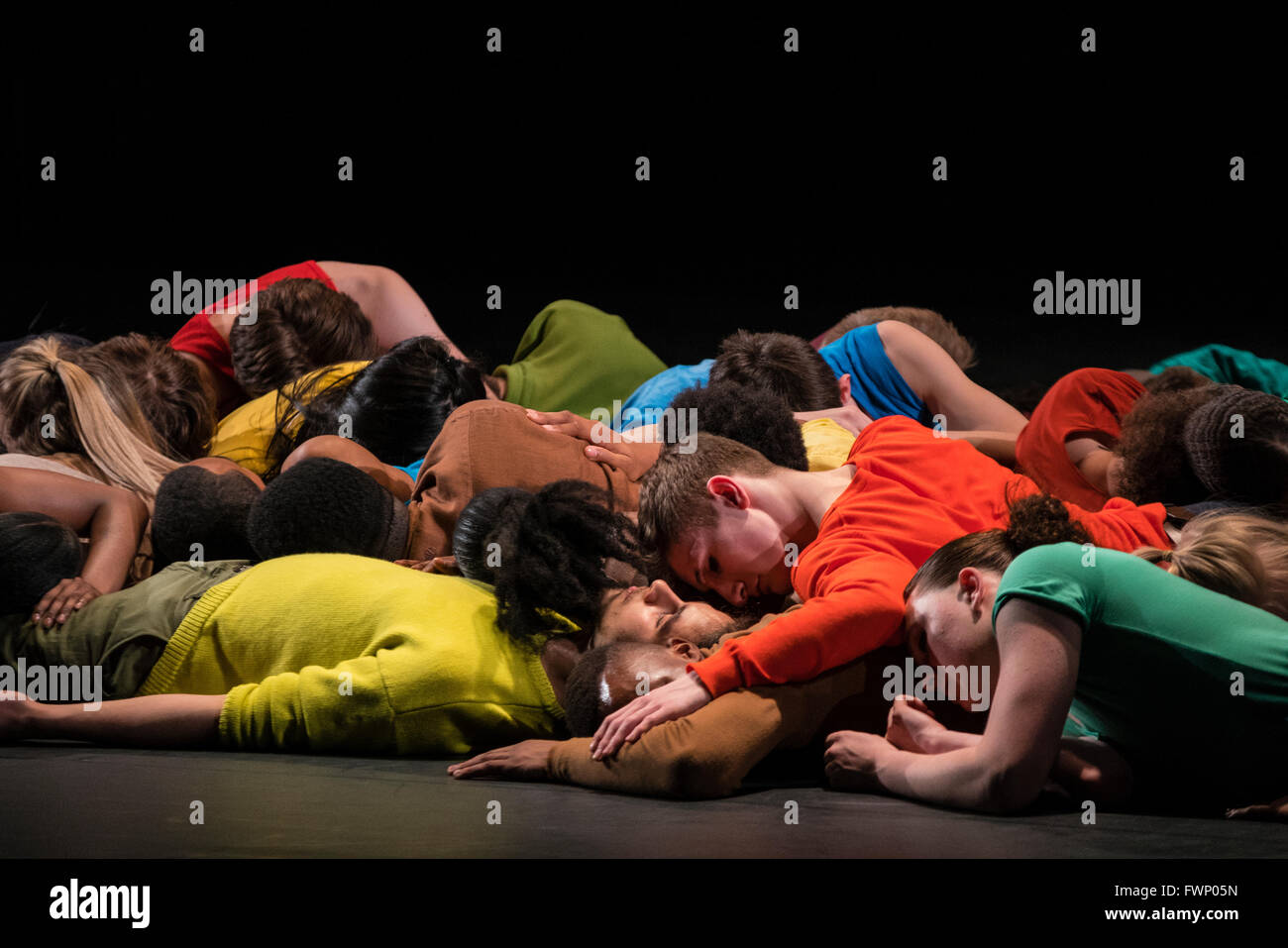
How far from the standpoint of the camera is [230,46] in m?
4.10

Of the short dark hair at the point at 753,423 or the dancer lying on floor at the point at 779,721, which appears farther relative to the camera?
the short dark hair at the point at 753,423

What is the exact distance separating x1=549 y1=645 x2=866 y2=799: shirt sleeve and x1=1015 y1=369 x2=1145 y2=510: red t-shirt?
1.28 meters

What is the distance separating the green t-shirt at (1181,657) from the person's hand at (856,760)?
27 cm

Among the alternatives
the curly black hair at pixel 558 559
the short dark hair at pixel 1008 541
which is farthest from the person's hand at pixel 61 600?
the short dark hair at pixel 1008 541

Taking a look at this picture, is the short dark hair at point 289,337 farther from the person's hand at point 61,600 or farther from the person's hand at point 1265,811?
the person's hand at point 1265,811

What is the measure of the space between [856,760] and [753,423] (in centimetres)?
96

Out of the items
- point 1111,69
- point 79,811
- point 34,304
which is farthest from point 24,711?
point 1111,69

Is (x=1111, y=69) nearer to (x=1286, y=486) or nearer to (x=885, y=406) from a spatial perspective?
(x=885, y=406)

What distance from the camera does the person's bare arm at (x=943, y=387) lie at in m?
3.24

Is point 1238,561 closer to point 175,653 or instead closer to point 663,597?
point 663,597

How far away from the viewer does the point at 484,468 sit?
251 cm

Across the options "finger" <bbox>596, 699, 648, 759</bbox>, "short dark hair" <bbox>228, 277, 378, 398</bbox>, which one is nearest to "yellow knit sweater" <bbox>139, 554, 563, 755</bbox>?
"finger" <bbox>596, 699, 648, 759</bbox>

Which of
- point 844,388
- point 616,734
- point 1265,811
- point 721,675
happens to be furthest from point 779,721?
point 844,388

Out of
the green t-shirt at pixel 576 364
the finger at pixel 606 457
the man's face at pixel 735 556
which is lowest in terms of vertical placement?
the man's face at pixel 735 556
